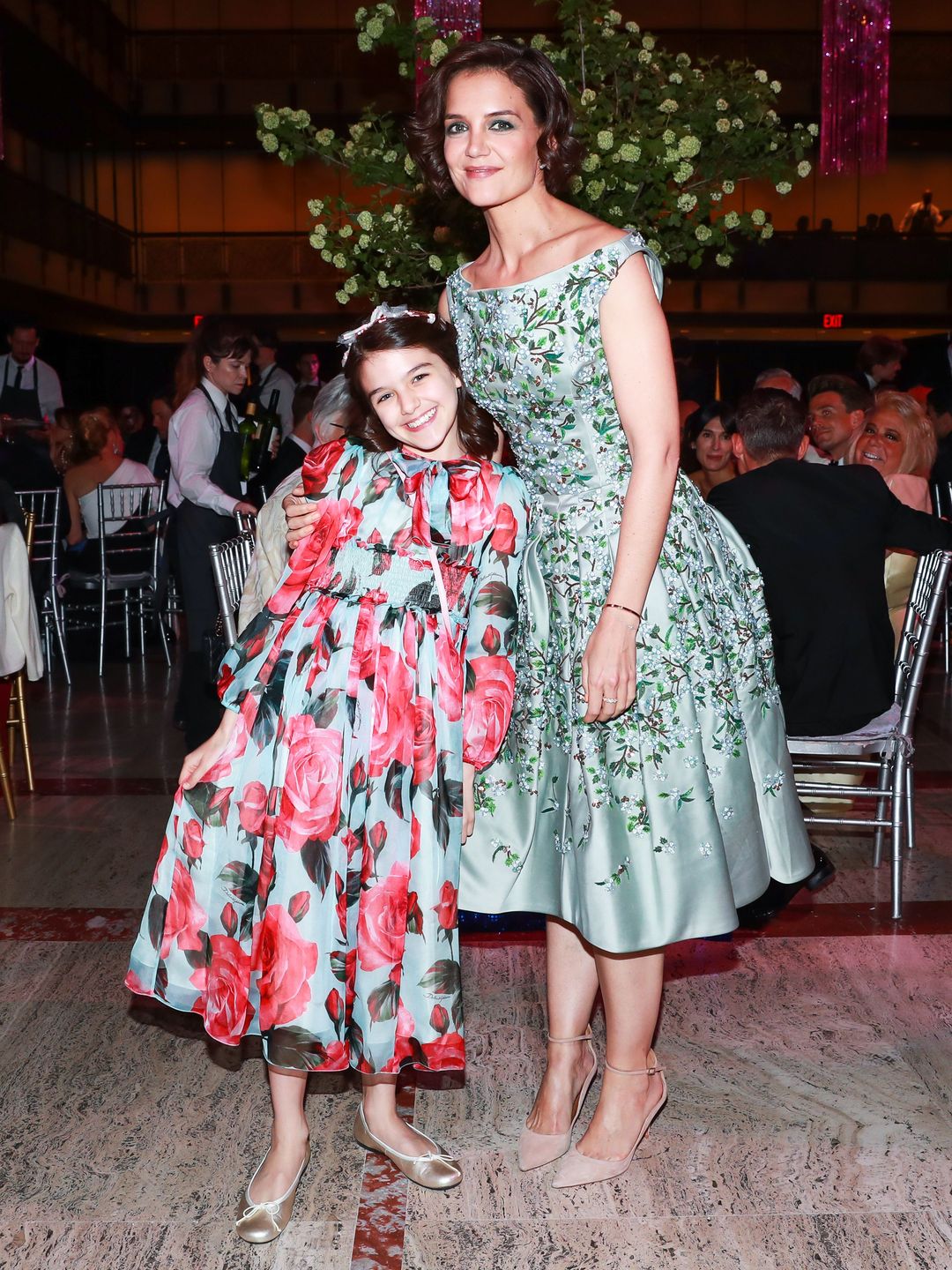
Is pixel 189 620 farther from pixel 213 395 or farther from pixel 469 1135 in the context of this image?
pixel 469 1135

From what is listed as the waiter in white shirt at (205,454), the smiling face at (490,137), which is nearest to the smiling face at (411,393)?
the smiling face at (490,137)

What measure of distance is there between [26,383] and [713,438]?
5.30 meters

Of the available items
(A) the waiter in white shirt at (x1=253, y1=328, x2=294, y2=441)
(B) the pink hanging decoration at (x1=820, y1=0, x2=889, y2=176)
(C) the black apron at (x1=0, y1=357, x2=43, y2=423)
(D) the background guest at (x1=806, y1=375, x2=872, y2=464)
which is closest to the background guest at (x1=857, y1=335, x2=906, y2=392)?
(B) the pink hanging decoration at (x1=820, y1=0, x2=889, y2=176)

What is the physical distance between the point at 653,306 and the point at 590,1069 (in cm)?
130

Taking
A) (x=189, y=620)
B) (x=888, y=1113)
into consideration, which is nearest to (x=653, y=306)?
(x=888, y=1113)

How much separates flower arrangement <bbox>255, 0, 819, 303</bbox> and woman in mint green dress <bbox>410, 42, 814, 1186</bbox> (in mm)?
1167

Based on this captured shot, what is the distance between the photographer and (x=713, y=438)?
5461 millimetres

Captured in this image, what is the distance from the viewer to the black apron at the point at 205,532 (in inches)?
201

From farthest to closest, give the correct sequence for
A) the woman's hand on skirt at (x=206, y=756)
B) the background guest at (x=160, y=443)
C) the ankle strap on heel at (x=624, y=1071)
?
the background guest at (x=160, y=443), the ankle strap on heel at (x=624, y=1071), the woman's hand on skirt at (x=206, y=756)

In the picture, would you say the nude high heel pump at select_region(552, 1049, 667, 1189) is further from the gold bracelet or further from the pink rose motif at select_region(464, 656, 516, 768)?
the gold bracelet

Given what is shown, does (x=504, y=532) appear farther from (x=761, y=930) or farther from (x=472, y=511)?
(x=761, y=930)

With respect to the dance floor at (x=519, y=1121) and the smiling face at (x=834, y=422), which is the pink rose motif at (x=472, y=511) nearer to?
the dance floor at (x=519, y=1121)

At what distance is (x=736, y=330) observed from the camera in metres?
16.0

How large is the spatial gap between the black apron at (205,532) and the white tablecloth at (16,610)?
92 centimetres
